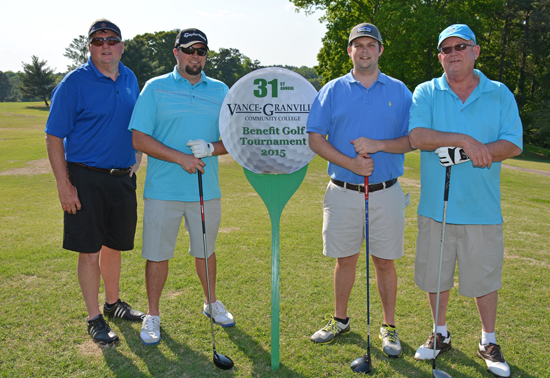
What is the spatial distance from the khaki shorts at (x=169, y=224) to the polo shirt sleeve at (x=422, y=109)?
5.78 ft

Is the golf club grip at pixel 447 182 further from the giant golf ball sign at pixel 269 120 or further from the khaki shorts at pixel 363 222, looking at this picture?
the giant golf ball sign at pixel 269 120

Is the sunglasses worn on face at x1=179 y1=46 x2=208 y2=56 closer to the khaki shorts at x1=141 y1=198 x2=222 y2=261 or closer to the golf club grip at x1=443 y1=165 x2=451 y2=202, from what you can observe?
the khaki shorts at x1=141 y1=198 x2=222 y2=261

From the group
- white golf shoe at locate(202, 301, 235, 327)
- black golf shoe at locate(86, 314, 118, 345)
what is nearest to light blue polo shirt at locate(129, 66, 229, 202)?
white golf shoe at locate(202, 301, 235, 327)

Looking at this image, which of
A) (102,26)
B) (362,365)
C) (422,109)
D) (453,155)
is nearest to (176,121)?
(102,26)

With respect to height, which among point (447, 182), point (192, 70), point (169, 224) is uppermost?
point (192, 70)

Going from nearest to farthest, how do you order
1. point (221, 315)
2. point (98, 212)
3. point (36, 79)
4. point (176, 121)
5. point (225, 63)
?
point (176, 121) < point (98, 212) < point (221, 315) < point (36, 79) < point (225, 63)

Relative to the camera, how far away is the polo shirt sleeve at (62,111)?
3314mm

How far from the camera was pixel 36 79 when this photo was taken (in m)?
67.9

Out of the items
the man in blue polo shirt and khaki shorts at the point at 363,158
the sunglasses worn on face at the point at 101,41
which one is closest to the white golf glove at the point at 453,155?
the man in blue polo shirt and khaki shorts at the point at 363,158

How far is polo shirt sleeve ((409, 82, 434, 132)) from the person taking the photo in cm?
307

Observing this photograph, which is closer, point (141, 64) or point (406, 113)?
point (406, 113)

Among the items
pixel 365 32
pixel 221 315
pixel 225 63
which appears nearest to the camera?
pixel 365 32

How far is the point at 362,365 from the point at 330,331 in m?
0.49

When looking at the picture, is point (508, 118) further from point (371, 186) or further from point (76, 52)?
point (76, 52)
